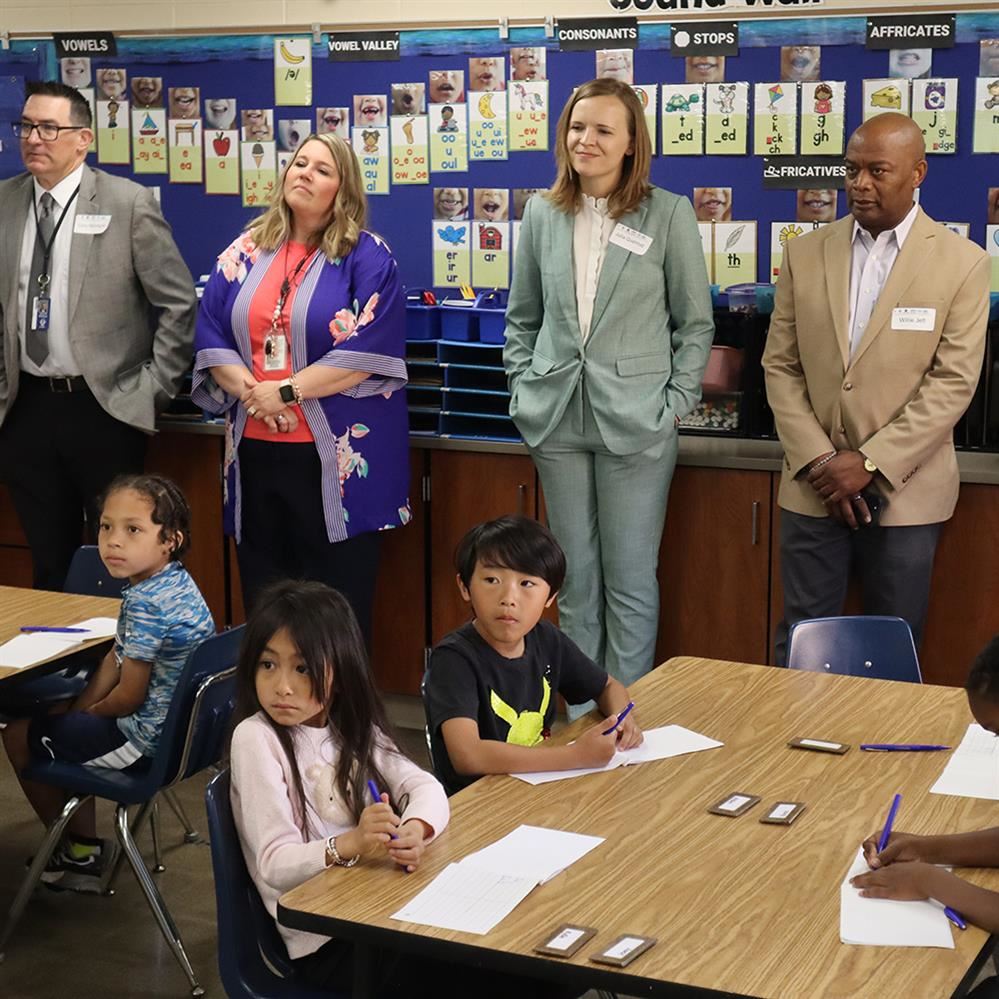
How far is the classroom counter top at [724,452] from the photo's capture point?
14.2 ft

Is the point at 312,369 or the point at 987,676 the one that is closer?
the point at 987,676

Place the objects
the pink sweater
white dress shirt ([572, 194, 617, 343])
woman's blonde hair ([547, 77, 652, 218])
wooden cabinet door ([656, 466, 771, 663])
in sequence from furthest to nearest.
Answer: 1. wooden cabinet door ([656, 466, 771, 663])
2. white dress shirt ([572, 194, 617, 343])
3. woman's blonde hair ([547, 77, 652, 218])
4. the pink sweater

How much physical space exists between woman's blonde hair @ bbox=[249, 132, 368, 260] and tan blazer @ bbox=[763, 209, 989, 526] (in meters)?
1.27

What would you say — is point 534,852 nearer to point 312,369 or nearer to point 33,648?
point 33,648

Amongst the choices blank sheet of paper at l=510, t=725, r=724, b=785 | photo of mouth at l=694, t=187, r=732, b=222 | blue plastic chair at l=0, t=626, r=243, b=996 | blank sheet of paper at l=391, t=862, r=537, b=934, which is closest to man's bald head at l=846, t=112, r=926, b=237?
photo of mouth at l=694, t=187, r=732, b=222

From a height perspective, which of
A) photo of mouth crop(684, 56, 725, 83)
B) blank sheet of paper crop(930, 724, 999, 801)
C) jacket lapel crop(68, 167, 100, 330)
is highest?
photo of mouth crop(684, 56, 725, 83)

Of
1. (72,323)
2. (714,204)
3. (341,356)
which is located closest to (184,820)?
(341,356)

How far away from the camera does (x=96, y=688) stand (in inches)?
134

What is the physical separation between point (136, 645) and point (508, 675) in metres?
0.92

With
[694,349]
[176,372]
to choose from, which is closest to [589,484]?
[694,349]

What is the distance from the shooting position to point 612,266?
435cm

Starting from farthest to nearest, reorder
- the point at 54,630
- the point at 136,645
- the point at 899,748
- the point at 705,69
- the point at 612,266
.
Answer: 1. the point at 705,69
2. the point at 612,266
3. the point at 54,630
4. the point at 136,645
5. the point at 899,748

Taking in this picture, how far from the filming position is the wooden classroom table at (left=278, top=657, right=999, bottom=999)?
1816 millimetres

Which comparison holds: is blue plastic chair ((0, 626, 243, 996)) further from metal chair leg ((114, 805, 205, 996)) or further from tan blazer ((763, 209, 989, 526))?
tan blazer ((763, 209, 989, 526))
